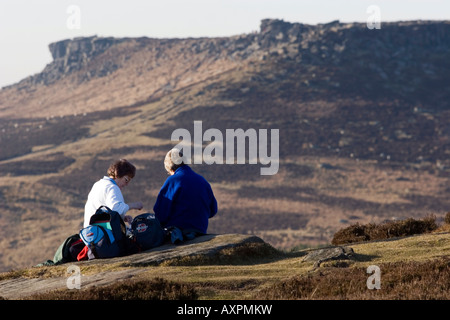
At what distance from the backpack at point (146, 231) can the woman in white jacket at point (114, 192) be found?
190mm

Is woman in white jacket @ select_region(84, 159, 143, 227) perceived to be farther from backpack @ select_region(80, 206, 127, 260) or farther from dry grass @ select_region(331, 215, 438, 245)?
dry grass @ select_region(331, 215, 438, 245)

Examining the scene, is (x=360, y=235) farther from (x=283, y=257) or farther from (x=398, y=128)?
(x=398, y=128)

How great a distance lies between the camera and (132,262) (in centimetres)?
1216

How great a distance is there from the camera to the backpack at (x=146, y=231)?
12.7m

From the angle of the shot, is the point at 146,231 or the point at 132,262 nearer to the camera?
the point at 132,262

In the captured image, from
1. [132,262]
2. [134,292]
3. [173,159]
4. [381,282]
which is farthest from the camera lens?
[173,159]

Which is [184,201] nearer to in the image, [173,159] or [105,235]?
[173,159]

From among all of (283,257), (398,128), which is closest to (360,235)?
(283,257)

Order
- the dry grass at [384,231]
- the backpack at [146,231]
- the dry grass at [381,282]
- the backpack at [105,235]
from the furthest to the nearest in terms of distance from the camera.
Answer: the dry grass at [384,231], the backpack at [146,231], the backpack at [105,235], the dry grass at [381,282]

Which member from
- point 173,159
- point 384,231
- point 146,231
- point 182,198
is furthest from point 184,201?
point 384,231

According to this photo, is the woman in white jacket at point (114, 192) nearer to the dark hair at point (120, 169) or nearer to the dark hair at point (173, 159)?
the dark hair at point (120, 169)

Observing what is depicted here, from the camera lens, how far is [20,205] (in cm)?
10131

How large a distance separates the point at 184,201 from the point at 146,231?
2.73 ft

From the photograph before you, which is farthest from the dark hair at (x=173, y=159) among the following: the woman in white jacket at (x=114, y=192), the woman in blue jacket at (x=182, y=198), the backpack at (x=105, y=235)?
the backpack at (x=105, y=235)
